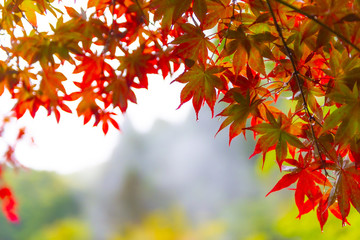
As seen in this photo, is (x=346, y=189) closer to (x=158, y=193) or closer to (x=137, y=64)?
(x=137, y=64)

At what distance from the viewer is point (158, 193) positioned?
615cm

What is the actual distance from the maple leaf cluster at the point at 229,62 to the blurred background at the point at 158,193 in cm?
439

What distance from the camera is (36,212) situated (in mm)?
6820

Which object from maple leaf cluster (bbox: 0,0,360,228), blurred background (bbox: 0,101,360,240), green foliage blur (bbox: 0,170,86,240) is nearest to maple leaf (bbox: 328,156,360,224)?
maple leaf cluster (bbox: 0,0,360,228)

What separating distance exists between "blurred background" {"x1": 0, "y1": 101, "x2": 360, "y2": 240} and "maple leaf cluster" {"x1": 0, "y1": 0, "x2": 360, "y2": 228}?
439 cm

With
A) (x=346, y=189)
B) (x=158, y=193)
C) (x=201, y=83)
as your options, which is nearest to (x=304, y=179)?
(x=346, y=189)

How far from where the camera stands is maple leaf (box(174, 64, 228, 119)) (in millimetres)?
528

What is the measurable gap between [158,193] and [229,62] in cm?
570

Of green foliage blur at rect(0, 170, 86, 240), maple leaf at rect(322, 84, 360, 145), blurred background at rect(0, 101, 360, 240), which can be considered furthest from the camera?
green foliage blur at rect(0, 170, 86, 240)

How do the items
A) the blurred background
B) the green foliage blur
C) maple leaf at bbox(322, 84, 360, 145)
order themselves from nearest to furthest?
maple leaf at bbox(322, 84, 360, 145)
the blurred background
the green foliage blur

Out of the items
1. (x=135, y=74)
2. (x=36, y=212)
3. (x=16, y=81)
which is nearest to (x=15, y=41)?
(x=16, y=81)

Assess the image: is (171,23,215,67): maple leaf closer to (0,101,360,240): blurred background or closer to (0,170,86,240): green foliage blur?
(0,101,360,240): blurred background

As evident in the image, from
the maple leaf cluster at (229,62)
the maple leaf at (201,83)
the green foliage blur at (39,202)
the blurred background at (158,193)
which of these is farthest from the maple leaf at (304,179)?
the green foliage blur at (39,202)

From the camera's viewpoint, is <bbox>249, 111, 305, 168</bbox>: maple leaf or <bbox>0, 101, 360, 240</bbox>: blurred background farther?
<bbox>0, 101, 360, 240</bbox>: blurred background
